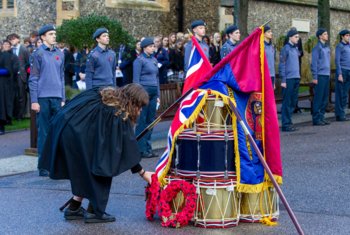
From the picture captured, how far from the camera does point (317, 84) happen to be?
59.6 feet

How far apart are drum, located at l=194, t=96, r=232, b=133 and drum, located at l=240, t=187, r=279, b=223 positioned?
0.75 meters

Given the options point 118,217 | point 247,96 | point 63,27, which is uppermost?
point 63,27

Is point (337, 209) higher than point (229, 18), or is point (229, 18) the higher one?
point (229, 18)

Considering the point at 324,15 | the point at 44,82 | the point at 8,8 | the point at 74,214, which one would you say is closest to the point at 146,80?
the point at 44,82

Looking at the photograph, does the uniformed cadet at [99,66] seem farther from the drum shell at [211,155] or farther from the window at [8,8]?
the window at [8,8]

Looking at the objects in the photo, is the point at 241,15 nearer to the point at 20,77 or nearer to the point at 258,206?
the point at 20,77

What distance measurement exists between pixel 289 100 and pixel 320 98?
1.10 meters

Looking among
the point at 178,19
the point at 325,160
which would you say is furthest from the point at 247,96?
the point at 178,19

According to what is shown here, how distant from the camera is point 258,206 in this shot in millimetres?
8758

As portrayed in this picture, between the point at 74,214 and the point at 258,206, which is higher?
the point at 258,206

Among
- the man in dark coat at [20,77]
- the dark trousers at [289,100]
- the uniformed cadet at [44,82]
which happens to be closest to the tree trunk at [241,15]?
the dark trousers at [289,100]

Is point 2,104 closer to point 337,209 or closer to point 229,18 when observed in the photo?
point 337,209

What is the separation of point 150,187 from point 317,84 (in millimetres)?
9993

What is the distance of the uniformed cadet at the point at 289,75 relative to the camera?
17.2 meters
